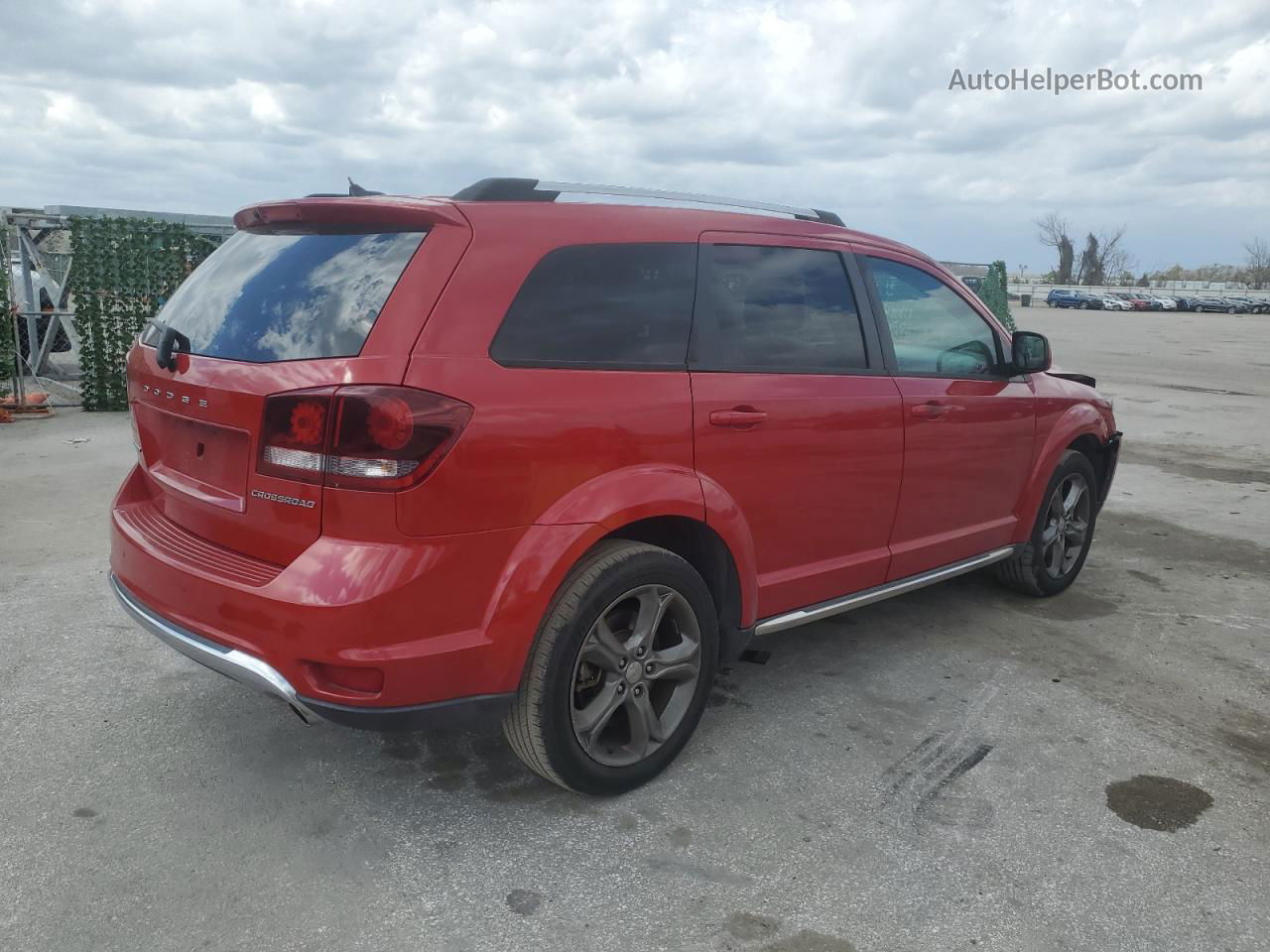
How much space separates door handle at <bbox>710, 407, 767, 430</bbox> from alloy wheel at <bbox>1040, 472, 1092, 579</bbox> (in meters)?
2.32

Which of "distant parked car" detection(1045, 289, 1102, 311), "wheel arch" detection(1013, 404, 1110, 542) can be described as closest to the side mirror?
"wheel arch" detection(1013, 404, 1110, 542)

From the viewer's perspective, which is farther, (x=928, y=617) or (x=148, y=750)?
(x=928, y=617)

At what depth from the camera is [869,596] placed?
3.92 metres

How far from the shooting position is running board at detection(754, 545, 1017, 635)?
3572 mm

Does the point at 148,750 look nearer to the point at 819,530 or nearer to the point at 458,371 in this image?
the point at 458,371

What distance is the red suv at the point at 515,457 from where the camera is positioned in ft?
8.32

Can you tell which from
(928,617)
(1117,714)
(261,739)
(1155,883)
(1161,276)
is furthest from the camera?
(1161,276)

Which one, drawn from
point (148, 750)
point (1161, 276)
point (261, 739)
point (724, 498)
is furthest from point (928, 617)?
point (1161, 276)

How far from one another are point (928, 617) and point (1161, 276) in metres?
116

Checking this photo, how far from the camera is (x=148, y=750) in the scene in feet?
10.9

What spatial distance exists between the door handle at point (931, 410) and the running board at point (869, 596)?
685 millimetres

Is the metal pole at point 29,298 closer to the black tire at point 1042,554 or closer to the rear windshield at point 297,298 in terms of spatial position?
the rear windshield at point 297,298

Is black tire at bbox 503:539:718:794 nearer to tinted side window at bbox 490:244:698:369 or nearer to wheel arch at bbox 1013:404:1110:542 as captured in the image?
tinted side window at bbox 490:244:698:369

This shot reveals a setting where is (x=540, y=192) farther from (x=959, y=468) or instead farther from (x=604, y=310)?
(x=959, y=468)
